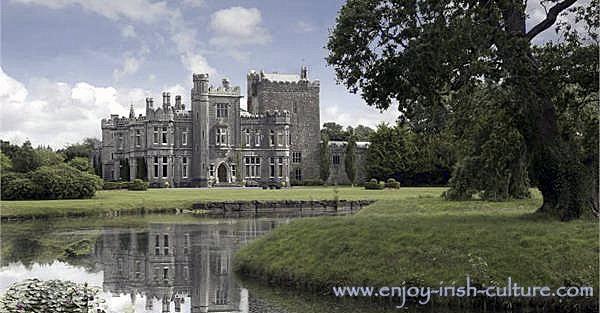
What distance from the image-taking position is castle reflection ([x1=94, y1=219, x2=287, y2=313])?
13625mm

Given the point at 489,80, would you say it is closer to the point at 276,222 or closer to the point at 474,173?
the point at 474,173

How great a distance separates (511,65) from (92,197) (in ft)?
107

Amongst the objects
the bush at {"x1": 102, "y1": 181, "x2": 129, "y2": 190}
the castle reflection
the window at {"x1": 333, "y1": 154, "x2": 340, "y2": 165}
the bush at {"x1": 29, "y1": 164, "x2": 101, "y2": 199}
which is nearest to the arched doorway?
the window at {"x1": 333, "y1": 154, "x2": 340, "y2": 165}

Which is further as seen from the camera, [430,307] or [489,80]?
[489,80]

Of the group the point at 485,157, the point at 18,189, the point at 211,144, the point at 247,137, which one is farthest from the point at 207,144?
the point at 485,157

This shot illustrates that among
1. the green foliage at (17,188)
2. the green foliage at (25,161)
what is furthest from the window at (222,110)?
the green foliage at (17,188)

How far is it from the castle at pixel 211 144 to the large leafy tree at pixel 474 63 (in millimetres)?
50922

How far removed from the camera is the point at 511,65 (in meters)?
14.9

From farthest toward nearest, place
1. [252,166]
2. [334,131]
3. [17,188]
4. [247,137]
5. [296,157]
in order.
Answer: [334,131]
[296,157]
[247,137]
[252,166]
[17,188]

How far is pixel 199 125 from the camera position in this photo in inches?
2685

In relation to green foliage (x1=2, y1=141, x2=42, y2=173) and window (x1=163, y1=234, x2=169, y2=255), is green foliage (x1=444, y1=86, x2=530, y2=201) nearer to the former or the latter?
window (x1=163, y1=234, x2=169, y2=255)

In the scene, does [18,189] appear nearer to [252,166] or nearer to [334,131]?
[252,166]

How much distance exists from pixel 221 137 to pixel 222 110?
2733mm

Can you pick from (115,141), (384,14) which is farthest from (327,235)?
(115,141)
